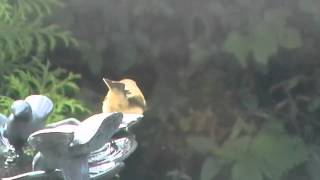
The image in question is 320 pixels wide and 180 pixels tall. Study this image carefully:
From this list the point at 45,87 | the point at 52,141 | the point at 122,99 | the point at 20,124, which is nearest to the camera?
the point at 52,141

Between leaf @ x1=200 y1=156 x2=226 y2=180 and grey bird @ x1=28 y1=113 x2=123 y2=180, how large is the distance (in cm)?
151

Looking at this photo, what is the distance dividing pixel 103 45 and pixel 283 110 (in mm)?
529

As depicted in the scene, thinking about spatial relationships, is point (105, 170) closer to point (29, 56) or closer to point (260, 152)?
point (29, 56)

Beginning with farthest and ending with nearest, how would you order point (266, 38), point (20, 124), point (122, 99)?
point (266, 38)
point (122, 99)
point (20, 124)

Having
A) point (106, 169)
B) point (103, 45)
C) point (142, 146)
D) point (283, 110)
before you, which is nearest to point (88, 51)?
point (103, 45)

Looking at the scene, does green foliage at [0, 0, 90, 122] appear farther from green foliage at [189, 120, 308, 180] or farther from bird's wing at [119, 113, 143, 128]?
bird's wing at [119, 113, 143, 128]

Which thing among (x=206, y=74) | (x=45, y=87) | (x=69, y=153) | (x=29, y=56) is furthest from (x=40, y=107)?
(x=206, y=74)

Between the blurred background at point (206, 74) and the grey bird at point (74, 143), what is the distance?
1377mm

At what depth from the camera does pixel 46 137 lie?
1304 mm

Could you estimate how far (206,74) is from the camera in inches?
114

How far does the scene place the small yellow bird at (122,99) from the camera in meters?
1.52

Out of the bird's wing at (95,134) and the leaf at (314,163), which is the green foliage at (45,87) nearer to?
the leaf at (314,163)

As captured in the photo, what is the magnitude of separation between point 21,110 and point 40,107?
2.6 inches

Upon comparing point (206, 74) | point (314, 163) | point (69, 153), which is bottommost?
point (314, 163)
